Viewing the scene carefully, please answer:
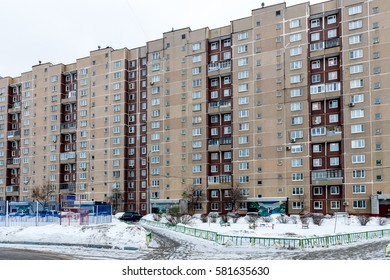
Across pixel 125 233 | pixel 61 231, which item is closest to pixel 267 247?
pixel 125 233

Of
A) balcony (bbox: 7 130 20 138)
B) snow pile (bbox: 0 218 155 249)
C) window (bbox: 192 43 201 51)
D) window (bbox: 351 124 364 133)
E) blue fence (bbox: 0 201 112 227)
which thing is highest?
window (bbox: 192 43 201 51)

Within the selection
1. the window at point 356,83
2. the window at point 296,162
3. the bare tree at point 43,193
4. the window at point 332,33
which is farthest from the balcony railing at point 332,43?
the bare tree at point 43,193

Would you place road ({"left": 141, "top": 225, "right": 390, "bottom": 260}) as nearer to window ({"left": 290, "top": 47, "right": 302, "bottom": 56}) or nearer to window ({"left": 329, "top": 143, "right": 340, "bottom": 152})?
window ({"left": 329, "top": 143, "right": 340, "bottom": 152})

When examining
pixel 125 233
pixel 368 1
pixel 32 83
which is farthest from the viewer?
pixel 32 83

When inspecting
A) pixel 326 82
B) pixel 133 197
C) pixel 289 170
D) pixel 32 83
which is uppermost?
pixel 32 83

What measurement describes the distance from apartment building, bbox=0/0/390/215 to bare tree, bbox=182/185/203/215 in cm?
29

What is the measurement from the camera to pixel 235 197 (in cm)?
6831

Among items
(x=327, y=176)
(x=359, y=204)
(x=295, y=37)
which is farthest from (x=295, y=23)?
(x=359, y=204)

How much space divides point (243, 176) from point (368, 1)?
34.7 meters

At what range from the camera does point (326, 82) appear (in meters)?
67.4

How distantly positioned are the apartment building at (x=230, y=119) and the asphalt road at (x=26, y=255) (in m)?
44.8

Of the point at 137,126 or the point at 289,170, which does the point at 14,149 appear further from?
the point at 289,170

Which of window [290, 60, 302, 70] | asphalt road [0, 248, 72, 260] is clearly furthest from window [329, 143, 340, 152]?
asphalt road [0, 248, 72, 260]

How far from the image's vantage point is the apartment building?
209ft
